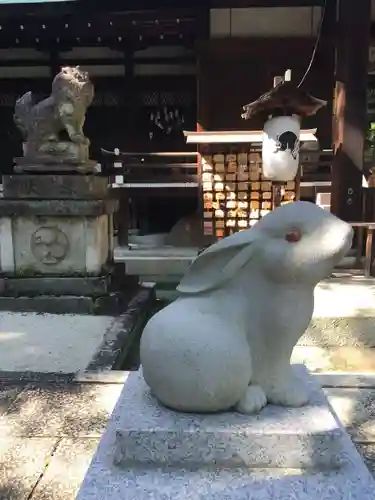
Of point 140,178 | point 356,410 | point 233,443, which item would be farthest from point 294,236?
point 140,178

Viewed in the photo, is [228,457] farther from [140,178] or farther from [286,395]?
[140,178]

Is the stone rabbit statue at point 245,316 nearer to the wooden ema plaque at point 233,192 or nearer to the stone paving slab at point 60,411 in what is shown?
the stone paving slab at point 60,411

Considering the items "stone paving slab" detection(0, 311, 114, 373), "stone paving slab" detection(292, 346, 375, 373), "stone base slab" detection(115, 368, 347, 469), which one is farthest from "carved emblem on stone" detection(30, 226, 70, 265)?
"stone base slab" detection(115, 368, 347, 469)

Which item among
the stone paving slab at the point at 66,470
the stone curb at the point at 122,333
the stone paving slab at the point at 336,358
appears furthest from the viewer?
the stone paving slab at the point at 336,358

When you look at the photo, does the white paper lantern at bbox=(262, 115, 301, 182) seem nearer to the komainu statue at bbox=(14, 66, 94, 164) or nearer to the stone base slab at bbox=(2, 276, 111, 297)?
the komainu statue at bbox=(14, 66, 94, 164)

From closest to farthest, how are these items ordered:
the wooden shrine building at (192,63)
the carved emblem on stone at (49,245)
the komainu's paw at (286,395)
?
the komainu's paw at (286,395), the carved emblem on stone at (49,245), the wooden shrine building at (192,63)

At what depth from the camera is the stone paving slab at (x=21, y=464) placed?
2211 millimetres

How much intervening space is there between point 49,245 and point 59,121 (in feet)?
4.84

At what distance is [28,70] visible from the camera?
11438 mm

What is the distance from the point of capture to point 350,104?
8086 mm

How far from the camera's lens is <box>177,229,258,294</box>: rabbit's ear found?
6.28 ft

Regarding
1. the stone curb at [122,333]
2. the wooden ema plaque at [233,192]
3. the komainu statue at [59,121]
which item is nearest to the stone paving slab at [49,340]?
the stone curb at [122,333]

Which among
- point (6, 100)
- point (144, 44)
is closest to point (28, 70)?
point (6, 100)

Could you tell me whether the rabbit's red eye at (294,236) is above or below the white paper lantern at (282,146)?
below
